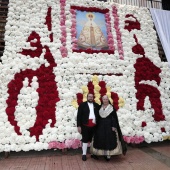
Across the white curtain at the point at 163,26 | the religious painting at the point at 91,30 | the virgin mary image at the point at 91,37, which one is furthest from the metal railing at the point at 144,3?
the virgin mary image at the point at 91,37

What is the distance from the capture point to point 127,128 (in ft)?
17.3

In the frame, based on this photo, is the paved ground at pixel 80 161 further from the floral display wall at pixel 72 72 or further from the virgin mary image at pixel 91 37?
the virgin mary image at pixel 91 37

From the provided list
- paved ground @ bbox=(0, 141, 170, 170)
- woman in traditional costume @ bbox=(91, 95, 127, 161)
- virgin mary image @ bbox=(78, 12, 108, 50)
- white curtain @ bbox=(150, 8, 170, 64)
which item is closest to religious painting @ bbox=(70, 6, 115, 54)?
virgin mary image @ bbox=(78, 12, 108, 50)

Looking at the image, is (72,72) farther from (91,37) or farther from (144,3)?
(144,3)

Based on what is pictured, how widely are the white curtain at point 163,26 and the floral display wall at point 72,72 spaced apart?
24 cm

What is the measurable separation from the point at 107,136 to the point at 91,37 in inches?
130

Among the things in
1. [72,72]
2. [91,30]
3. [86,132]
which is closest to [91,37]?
[91,30]

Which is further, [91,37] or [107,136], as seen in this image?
[91,37]

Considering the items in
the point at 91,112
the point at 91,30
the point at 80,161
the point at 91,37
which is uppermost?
the point at 91,30

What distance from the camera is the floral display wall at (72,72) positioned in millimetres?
4945

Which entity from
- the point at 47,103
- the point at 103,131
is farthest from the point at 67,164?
the point at 47,103

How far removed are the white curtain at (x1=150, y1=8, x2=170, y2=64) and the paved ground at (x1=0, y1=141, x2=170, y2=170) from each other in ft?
10.1

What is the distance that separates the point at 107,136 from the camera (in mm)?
4180

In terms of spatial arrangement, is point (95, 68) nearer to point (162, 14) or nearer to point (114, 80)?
point (114, 80)
